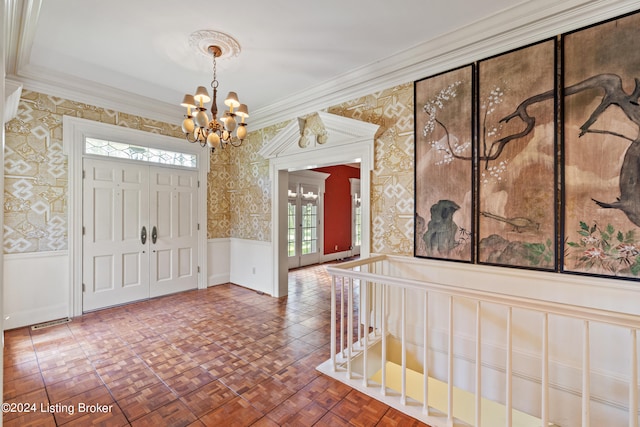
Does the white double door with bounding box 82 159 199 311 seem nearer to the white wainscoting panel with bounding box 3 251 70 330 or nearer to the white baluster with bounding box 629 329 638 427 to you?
the white wainscoting panel with bounding box 3 251 70 330

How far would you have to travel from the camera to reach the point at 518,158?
7.98ft

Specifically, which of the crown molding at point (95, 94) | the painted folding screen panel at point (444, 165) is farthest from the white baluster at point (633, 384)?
the crown molding at point (95, 94)

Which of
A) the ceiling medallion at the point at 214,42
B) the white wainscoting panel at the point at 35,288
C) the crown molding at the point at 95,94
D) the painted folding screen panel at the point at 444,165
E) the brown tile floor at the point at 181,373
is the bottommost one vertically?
the brown tile floor at the point at 181,373

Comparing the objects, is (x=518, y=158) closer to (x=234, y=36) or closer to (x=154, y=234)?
(x=234, y=36)

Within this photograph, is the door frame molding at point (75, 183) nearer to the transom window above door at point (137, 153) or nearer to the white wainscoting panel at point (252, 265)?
the transom window above door at point (137, 153)

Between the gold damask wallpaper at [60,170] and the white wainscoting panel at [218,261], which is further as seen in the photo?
the white wainscoting panel at [218,261]

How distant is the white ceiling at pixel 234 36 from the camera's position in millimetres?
2352

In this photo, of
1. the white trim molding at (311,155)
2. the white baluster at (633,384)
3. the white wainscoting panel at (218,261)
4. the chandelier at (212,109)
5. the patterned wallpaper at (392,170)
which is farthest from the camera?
the white wainscoting panel at (218,261)

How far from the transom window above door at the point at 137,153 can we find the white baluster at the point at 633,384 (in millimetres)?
5160

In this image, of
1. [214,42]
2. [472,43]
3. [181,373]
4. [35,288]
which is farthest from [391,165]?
[35,288]

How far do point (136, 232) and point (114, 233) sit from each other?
10.5 inches

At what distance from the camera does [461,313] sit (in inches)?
109

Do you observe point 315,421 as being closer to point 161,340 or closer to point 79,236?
point 161,340

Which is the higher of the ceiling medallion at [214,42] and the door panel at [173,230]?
the ceiling medallion at [214,42]
